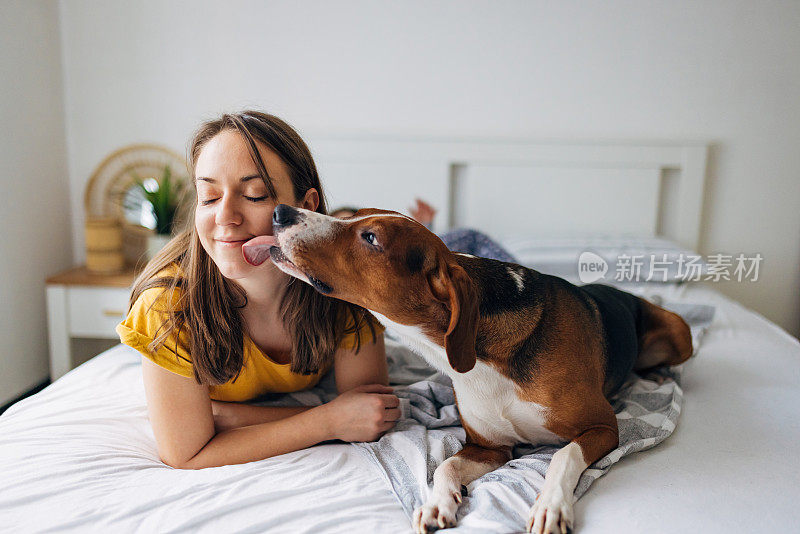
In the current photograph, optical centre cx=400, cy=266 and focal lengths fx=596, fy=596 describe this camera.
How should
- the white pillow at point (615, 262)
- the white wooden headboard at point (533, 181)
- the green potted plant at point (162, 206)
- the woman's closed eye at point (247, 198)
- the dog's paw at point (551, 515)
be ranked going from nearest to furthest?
the dog's paw at point (551, 515) → the woman's closed eye at point (247, 198) → the white pillow at point (615, 262) → the green potted plant at point (162, 206) → the white wooden headboard at point (533, 181)

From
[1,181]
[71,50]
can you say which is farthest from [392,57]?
[1,181]

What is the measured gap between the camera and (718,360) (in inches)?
75.0

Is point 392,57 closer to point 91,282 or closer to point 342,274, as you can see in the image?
point 91,282

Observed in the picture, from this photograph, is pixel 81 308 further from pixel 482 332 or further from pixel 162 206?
pixel 482 332

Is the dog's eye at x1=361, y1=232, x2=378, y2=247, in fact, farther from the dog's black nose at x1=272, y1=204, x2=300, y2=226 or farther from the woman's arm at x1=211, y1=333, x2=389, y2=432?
the woman's arm at x1=211, y1=333, x2=389, y2=432

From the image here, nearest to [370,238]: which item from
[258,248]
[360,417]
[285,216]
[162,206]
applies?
[285,216]

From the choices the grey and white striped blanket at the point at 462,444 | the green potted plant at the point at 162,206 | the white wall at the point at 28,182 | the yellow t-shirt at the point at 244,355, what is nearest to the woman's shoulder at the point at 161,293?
the yellow t-shirt at the point at 244,355

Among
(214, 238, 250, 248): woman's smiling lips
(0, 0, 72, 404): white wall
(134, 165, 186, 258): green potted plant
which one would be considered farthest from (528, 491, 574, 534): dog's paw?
(0, 0, 72, 404): white wall

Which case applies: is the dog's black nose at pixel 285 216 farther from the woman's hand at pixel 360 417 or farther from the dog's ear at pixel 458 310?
the woman's hand at pixel 360 417

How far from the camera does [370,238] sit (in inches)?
42.7

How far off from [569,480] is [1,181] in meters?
3.01

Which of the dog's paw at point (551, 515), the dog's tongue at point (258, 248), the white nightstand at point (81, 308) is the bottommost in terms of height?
the white nightstand at point (81, 308)

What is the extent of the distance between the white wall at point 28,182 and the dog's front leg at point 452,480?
8.85 feet

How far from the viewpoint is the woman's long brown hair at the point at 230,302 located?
1.29 meters
